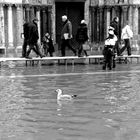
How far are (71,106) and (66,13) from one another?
14594 mm

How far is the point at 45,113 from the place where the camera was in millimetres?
8578

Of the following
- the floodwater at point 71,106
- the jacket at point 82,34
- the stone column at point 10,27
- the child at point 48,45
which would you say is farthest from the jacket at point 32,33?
the stone column at point 10,27

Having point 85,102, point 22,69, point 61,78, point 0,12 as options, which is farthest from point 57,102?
point 0,12

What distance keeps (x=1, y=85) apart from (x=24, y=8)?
10.2 metres

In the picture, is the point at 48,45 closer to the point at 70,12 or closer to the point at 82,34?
the point at 82,34

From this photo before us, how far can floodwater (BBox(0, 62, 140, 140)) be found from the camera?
7.25 m

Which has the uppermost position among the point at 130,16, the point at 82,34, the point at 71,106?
the point at 130,16

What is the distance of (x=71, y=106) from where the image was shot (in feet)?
30.1

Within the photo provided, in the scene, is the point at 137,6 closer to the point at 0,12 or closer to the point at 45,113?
the point at 0,12

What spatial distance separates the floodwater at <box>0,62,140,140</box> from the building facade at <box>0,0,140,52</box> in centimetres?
698

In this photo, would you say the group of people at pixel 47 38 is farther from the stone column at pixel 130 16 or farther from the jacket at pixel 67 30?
the stone column at pixel 130 16

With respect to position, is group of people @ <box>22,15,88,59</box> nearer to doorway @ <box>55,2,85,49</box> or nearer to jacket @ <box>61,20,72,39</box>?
jacket @ <box>61,20,72,39</box>

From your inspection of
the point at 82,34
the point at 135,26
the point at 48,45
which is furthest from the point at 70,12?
the point at 82,34

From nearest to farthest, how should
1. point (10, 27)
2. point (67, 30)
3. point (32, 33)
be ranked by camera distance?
point (32, 33), point (67, 30), point (10, 27)
